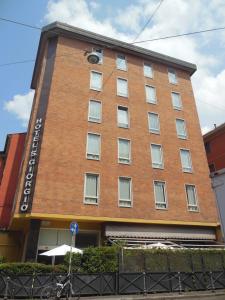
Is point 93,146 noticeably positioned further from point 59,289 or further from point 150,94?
point 59,289

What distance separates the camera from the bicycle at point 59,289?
13.1m

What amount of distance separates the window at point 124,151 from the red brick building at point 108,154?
90 millimetres

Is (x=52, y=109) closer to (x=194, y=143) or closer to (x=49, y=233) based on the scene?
(x=49, y=233)

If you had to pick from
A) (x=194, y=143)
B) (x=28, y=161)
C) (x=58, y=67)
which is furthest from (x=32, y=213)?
(x=194, y=143)

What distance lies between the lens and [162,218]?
22438 mm

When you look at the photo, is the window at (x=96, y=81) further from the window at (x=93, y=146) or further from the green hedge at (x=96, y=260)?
the green hedge at (x=96, y=260)

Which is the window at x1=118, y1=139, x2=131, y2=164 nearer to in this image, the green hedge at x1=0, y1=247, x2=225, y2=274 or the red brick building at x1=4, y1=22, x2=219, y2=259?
the red brick building at x1=4, y1=22, x2=219, y2=259

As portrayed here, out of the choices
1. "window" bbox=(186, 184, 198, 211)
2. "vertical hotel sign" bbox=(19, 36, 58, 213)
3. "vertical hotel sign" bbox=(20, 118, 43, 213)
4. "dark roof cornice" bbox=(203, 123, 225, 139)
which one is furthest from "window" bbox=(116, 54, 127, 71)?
"dark roof cornice" bbox=(203, 123, 225, 139)

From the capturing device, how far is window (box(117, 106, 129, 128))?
2581 cm

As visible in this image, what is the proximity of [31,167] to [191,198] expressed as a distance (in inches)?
524

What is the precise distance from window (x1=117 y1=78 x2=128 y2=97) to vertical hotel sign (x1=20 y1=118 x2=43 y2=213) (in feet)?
27.4

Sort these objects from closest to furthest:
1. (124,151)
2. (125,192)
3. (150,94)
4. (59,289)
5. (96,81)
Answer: (59,289) < (125,192) < (124,151) < (96,81) < (150,94)

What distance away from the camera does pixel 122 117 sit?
26.2m

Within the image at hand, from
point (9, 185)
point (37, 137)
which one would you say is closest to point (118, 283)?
point (37, 137)
